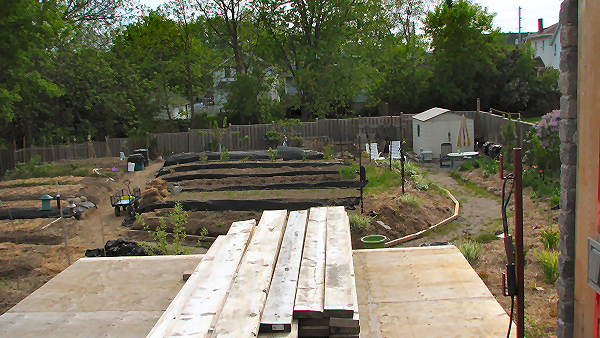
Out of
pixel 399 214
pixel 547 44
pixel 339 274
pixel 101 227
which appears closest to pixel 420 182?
pixel 399 214

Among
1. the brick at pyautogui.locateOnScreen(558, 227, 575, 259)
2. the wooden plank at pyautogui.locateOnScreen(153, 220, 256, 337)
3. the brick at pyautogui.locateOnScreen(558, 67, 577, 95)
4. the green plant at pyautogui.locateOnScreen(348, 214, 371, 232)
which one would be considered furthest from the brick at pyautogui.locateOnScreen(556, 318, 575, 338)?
the green plant at pyautogui.locateOnScreen(348, 214, 371, 232)

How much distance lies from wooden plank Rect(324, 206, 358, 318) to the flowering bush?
32.3 ft

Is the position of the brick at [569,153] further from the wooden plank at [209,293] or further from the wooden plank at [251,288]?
the wooden plank at [209,293]

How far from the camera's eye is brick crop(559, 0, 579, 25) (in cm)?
309

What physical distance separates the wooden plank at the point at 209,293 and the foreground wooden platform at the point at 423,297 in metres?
1.19

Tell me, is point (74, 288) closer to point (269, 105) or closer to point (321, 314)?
point (321, 314)

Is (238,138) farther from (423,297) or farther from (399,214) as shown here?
(423,297)

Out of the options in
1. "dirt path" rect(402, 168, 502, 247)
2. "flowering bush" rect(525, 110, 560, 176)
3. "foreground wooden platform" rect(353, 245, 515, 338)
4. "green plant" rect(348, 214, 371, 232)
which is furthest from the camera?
"flowering bush" rect(525, 110, 560, 176)

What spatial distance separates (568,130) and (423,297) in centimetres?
211

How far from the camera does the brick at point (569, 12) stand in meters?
3.09

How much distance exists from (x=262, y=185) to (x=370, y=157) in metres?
6.41

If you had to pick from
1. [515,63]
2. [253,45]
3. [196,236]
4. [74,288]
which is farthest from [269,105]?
[74,288]

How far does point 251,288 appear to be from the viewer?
365cm

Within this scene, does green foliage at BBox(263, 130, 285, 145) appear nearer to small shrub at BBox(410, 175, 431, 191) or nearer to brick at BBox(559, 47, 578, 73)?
small shrub at BBox(410, 175, 431, 191)
